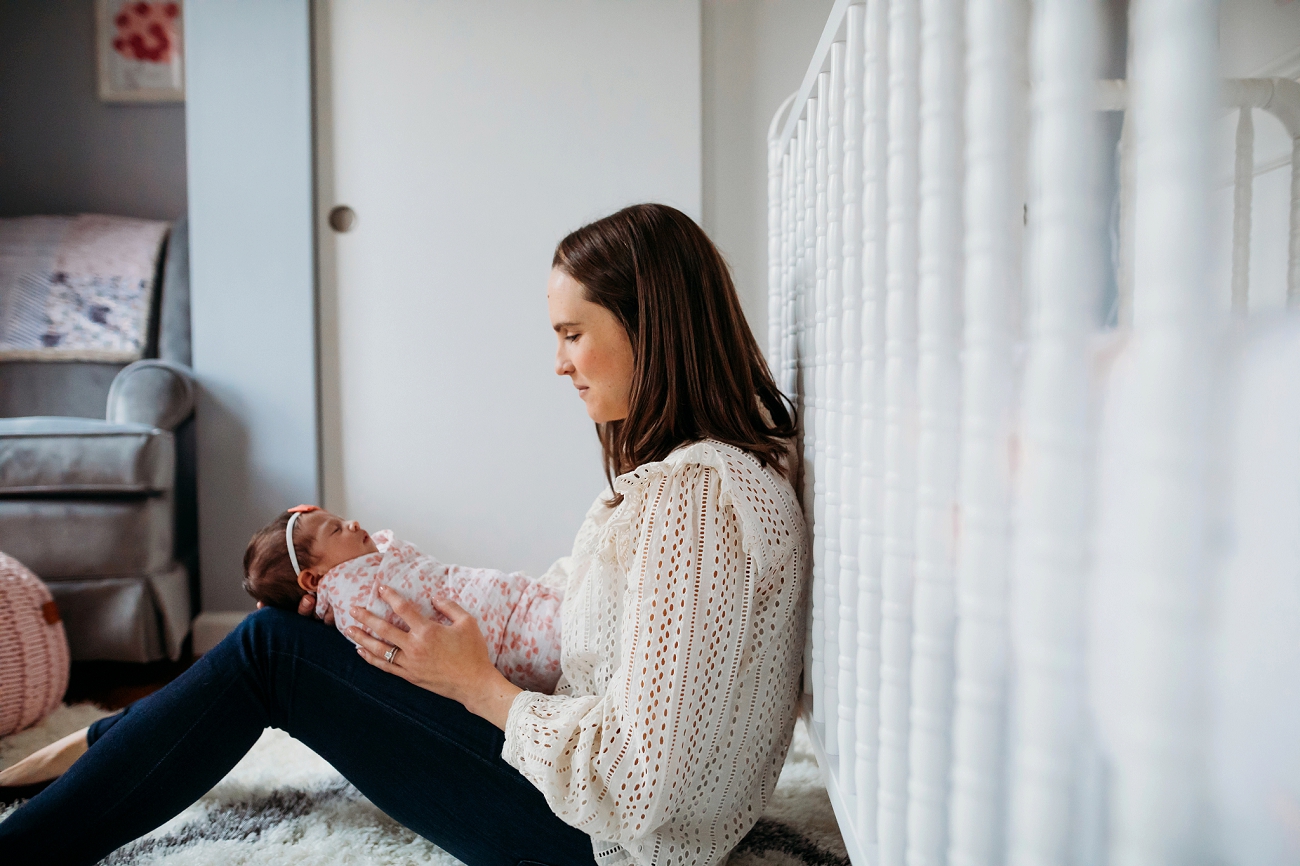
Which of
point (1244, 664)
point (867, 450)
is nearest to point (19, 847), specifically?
point (867, 450)

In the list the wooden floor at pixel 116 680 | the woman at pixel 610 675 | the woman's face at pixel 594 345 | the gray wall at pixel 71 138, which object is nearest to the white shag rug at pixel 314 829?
the woman at pixel 610 675

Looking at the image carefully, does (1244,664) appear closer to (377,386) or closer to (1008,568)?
(1008,568)

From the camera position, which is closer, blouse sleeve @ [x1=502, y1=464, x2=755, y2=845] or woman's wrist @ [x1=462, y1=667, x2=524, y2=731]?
blouse sleeve @ [x1=502, y1=464, x2=755, y2=845]

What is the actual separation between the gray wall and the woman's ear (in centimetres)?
215

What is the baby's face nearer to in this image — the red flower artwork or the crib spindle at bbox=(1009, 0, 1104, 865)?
the crib spindle at bbox=(1009, 0, 1104, 865)

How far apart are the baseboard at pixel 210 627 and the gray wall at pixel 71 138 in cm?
146

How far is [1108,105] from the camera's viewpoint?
2.08 ft

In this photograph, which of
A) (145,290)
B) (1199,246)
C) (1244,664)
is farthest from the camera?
(145,290)

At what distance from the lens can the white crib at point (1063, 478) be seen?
25 cm

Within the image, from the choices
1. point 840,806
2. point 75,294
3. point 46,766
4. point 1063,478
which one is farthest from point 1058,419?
point 75,294

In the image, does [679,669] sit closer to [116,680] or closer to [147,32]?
[116,680]

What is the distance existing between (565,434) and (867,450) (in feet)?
4.95

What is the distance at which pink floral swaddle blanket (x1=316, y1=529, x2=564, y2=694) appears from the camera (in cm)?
99

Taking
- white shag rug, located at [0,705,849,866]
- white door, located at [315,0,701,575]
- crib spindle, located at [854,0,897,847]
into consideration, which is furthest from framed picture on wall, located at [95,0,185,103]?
crib spindle, located at [854,0,897,847]
